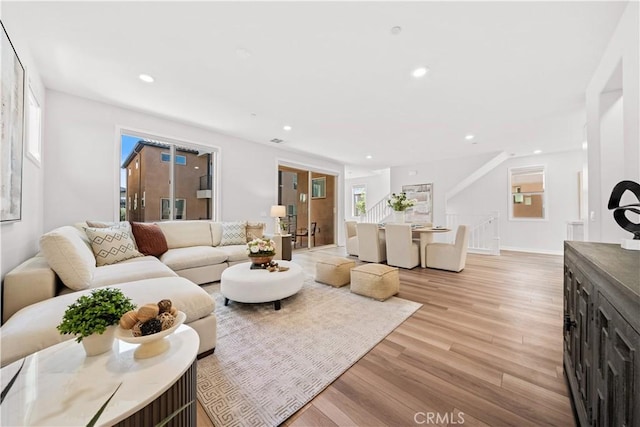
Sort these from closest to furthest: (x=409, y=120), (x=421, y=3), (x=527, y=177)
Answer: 1. (x=421, y=3)
2. (x=409, y=120)
3. (x=527, y=177)

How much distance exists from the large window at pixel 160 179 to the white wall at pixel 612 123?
528cm

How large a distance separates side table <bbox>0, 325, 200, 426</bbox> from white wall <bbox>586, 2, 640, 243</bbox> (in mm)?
2922

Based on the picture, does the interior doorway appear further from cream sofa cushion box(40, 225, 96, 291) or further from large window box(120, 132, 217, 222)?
cream sofa cushion box(40, 225, 96, 291)

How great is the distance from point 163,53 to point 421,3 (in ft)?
7.64

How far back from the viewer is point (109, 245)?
2674mm

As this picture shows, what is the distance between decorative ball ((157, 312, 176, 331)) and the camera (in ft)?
3.18

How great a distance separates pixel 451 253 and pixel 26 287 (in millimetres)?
5033

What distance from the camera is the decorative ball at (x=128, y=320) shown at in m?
0.92

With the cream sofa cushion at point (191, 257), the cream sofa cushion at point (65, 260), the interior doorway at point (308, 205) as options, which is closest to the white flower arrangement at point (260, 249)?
the cream sofa cushion at point (191, 257)

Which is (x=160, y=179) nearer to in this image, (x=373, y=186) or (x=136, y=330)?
(x=136, y=330)

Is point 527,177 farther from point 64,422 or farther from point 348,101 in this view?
point 64,422

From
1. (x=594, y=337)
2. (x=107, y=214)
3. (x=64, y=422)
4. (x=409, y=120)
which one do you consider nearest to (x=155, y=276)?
(x=64, y=422)

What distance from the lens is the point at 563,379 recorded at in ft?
5.06

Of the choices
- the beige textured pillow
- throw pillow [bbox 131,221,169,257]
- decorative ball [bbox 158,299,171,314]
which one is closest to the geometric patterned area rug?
decorative ball [bbox 158,299,171,314]
